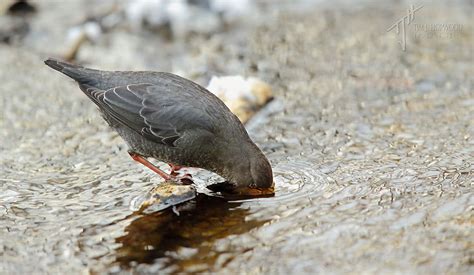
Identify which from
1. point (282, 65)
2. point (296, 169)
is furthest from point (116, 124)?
point (282, 65)

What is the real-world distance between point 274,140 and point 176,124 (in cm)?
102

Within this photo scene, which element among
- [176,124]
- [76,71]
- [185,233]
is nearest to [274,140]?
[176,124]

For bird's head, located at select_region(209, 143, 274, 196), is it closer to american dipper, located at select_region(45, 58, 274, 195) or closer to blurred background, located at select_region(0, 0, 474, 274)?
american dipper, located at select_region(45, 58, 274, 195)

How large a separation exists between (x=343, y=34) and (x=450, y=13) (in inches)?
58.4

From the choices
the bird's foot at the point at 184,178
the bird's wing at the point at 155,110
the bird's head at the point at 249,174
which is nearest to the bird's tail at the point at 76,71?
the bird's wing at the point at 155,110

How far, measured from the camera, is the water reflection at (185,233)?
4.01m

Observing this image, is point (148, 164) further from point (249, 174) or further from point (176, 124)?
point (249, 174)

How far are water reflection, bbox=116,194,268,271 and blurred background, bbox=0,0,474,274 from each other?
0.01 meters

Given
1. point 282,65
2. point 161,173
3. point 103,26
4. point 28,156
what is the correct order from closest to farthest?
point 161,173 → point 28,156 → point 282,65 → point 103,26

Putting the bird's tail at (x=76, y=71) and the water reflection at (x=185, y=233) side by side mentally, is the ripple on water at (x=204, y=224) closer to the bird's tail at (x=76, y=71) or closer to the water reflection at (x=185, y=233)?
the water reflection at (x=185, y=233)

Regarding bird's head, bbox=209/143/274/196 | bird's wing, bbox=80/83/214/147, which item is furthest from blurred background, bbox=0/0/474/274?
bird's wing, bbox=80/83/214/147

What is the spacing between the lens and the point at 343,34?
349 inches

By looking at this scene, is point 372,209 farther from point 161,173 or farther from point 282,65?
point 282,65

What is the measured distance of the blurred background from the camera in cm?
404
